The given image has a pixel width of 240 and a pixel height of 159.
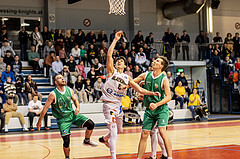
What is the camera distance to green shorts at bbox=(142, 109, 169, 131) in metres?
6.66

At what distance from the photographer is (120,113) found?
23.1 feet

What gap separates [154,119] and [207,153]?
167cm

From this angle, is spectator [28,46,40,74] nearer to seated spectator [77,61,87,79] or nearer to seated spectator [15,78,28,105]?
seated spectator [77,61,87,79]

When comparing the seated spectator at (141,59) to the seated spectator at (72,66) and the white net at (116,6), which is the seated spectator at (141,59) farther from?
the white net at (116,6)

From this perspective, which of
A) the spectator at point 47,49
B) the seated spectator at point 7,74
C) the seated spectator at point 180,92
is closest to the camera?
the seated spectator at point 7,74

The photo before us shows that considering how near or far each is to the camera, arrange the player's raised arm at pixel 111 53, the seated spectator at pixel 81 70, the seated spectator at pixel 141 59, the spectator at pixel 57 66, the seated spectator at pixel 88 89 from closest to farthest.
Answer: the player's raised arm at pixel 111 53 < the seated spectator at pixel 88 89 < the spectator at pixel 57 66 < the seated spectator at pixel 81 70 < the seated spectator at pixel 141 59

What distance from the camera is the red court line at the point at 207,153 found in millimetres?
7278

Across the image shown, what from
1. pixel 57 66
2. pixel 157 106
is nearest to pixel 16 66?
pixel 57 66

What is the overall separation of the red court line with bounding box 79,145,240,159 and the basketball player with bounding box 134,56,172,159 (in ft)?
3.31

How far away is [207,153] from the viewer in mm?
7742

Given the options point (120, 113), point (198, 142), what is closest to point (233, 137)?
point (198, 142)

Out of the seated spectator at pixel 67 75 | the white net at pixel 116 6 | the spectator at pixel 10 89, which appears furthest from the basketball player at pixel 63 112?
the seated spectator at pixel 67 75

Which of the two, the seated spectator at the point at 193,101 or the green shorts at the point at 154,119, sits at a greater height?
the green shorts at the point at 154,119

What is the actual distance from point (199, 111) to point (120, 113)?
1236cm
